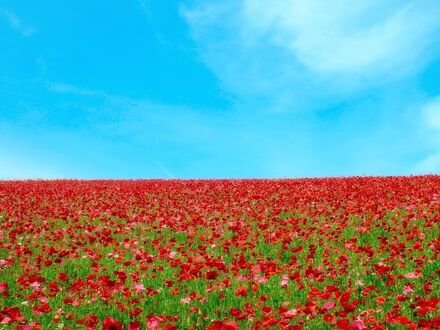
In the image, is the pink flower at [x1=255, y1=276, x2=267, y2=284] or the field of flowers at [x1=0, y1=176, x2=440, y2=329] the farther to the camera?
the pink flower at [x1=255, y1=276, x2=267, y2=284]

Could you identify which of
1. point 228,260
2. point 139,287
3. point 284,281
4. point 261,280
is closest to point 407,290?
point 284,281

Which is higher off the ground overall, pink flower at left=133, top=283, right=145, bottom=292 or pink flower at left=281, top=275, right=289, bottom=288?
pink flower at left=281, top=275, right=289, bottom=288

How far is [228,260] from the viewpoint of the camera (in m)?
10.9

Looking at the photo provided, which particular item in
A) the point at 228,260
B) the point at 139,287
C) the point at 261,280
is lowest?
the point at 139,287

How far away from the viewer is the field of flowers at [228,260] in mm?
7035

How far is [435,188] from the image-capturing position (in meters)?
19.6

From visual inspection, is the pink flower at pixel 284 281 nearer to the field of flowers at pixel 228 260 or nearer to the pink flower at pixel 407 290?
the field of flowers at pixel 228 260

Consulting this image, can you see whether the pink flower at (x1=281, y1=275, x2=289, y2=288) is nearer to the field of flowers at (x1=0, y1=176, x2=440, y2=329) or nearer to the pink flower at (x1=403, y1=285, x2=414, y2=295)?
the field of flowers at (x1=0, y1=176, x2=440, y2=329)

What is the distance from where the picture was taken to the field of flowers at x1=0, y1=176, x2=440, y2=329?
704 centimetres

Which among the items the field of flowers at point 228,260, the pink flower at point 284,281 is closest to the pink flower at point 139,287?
the field of flowers at point 228,260

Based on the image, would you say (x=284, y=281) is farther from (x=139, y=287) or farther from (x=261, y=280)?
(x=139, y=287)

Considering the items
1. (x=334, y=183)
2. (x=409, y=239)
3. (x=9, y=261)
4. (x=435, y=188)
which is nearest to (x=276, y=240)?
(x=409, y=239)

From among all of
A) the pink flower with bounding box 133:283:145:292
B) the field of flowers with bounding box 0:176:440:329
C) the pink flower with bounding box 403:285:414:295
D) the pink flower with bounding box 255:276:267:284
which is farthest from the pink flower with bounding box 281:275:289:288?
the pink flower with bounding box 133:283:145:292

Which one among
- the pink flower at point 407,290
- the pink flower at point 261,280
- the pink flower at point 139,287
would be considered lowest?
the pink flower at point 139,287
